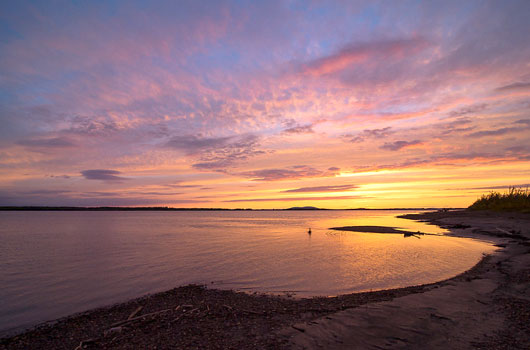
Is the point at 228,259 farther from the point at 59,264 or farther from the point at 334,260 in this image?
the point at 59,264

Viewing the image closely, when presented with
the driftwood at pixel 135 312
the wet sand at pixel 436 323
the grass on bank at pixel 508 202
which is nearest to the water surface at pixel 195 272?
the driftwood at pixel 135 312

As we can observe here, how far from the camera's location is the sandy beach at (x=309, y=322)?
827cm

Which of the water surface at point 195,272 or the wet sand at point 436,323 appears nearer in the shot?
the wet sand at point 436,323

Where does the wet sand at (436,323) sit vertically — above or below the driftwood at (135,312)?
above

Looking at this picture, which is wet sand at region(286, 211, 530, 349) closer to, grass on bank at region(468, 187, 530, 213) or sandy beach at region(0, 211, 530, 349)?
sandy beach at region(0, 211, 530, 349)

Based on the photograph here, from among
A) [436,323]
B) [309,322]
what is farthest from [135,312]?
[436,323]

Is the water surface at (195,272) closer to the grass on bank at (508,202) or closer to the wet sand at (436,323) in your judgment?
the wet sand at (436,323)

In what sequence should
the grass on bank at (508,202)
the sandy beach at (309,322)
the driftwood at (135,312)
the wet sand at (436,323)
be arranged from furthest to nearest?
the grass on bank at (508,202)
the driftwood at (135,312)
the sandy beach at (309,322)
the wet sand at (436,323)

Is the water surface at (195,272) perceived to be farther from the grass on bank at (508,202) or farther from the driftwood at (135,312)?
the grass on bank at (508,202)

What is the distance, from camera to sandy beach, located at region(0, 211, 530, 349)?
27.1 ft

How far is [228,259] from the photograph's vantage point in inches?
1019

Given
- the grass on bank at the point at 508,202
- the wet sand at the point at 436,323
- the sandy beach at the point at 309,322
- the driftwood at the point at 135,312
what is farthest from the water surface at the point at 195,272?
the grass on bank at the point at 508,202

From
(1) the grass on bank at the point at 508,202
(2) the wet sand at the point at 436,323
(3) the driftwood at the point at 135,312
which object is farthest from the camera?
(1) the grass on bank at the point at 508,202

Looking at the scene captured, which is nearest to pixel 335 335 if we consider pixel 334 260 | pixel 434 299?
pixel 434 299
